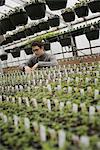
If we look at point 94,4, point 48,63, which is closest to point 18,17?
point 94,4

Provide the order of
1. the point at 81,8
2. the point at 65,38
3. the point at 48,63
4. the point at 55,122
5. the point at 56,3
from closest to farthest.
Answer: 1. the point at 55,122
2. the point at 56,3
3. the point at 81,8
4. the point at 48,63
5. the point at 65,38

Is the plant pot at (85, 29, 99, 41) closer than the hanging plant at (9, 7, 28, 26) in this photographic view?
No

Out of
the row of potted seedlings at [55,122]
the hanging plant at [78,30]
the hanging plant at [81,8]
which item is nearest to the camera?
the row of potted seedlings at [55,122]

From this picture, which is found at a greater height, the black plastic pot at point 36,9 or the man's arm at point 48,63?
the black plastic pot at point 36,9

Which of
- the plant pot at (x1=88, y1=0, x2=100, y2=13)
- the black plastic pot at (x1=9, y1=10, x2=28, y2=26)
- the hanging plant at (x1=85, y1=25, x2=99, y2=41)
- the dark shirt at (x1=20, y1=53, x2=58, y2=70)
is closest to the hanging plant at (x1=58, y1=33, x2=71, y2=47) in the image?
the hanging plant at (x1=85, y1=25, x2=99, y2=41)

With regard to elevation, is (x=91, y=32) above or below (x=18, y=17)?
below

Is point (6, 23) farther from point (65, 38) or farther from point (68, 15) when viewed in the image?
point (65, 38)

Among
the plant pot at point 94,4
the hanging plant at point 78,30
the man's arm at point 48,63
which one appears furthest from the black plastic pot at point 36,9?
the hanging plant at point 78,30

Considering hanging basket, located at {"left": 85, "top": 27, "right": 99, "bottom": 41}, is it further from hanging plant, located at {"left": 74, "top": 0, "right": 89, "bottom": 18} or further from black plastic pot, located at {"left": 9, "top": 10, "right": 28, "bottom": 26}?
black plastic pot, located at {"left": 9, "top": 10, "right": 28, "bottom": 26}

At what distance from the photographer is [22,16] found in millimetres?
3576

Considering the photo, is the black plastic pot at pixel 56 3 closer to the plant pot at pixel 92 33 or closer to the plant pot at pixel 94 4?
the plant pot at pixel 94 4

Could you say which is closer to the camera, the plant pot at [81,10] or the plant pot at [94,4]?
the plant pot at [94,4]

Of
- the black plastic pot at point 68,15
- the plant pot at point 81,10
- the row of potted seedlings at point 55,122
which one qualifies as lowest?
the row of potted seedlings at point 55,122

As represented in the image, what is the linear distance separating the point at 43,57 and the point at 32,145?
3980 millimetres
